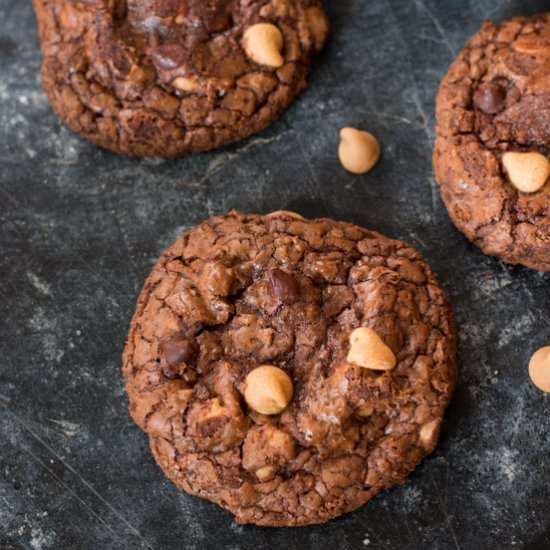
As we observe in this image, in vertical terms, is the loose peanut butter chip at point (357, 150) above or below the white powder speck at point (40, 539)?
above

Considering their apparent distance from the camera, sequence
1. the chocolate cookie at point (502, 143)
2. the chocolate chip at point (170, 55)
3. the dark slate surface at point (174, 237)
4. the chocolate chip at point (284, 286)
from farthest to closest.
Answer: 1. the chocolate chip at point (170, 55)
2. the dark slate surface at point (174, 237)
3. the chocolate cookie at point (502, 143)
4. the chocolate chip at point (284, 286)

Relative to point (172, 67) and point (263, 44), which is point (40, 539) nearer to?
point (172, 67)

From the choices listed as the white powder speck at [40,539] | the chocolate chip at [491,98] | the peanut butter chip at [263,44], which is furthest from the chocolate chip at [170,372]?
the chocolate chip at [491,98]

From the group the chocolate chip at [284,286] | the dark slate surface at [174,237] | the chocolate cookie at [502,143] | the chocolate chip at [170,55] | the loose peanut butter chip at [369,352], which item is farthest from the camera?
the chocolate chip at [170,55]

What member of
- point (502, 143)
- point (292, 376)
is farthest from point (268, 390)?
point (502, 143)

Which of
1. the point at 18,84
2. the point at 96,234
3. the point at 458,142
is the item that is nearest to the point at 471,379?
the point at 458,142

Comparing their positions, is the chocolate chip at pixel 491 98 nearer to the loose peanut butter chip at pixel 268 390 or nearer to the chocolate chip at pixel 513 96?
the chocolate chip at pixel 513 96

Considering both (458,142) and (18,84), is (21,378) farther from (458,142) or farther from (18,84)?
(458,142)
